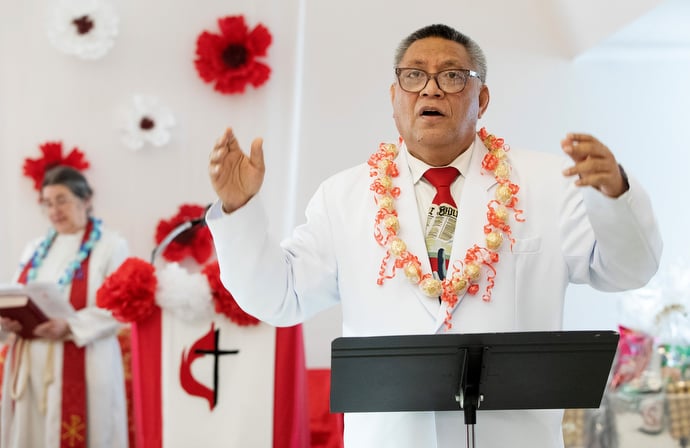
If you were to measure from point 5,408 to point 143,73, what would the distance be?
214 cm

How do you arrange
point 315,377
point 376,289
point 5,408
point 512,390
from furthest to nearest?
point 315,377 < point 5,408 < point 376,289 < point 512,390

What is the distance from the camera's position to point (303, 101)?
186 inches

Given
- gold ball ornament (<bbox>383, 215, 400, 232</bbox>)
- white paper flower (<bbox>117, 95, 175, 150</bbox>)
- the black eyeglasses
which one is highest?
white paper flower (<bbox>117, 95, 175, 150</bbox>)

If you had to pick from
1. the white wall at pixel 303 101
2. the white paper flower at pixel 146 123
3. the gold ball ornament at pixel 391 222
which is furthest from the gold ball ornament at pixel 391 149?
the white paper flower at pixel 146 123

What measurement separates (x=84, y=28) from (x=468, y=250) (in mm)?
3886

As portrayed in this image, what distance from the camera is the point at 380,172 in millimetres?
2318

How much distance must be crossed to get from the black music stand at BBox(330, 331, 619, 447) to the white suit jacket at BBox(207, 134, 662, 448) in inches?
6.9

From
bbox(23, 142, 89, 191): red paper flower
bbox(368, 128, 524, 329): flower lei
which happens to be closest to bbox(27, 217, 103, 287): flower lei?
bbox(23, 142, 89, 191): red paper flower

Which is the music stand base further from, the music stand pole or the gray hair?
the gray hair

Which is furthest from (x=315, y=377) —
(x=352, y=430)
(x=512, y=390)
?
(x=512, y=390)

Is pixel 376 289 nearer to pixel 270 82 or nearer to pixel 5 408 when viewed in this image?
pixel 5 408

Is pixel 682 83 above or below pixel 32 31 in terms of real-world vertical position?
below

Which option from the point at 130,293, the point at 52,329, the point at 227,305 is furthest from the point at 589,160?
the point at 52,329

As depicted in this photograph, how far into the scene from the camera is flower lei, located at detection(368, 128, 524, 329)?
210 cm
